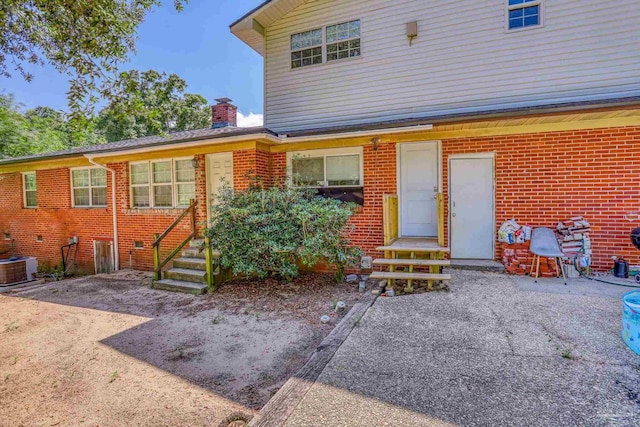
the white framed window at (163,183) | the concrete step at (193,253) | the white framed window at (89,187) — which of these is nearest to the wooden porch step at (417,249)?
the concrete step at (193,253)

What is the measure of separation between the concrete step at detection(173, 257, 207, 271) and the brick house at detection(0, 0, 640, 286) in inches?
54.9

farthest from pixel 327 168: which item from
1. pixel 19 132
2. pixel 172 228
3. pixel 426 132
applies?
pixel 19 132

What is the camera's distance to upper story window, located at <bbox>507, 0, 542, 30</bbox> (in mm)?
6902

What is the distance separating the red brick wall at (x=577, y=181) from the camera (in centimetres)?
575

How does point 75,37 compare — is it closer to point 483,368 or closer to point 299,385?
point 299,385

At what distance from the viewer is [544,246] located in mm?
5711

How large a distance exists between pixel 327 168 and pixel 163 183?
455 cm

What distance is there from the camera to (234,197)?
6723mm

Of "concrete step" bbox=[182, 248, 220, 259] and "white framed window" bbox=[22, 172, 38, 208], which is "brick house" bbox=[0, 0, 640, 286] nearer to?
"concrete step" bbox=[182, 248, 220, 259]

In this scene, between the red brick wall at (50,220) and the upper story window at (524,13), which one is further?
the red brick wall at (50,220)

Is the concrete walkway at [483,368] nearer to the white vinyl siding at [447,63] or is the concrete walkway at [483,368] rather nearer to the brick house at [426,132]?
the brick house at [426,132]

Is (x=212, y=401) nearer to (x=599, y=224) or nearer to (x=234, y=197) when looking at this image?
(x=234, y=197)

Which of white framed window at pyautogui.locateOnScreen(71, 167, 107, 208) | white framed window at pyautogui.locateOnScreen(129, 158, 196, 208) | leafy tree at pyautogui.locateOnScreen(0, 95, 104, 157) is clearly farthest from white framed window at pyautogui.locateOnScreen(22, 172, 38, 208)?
white framed window at pyautogui.locateOnScreen(129, 158, 196, 208)

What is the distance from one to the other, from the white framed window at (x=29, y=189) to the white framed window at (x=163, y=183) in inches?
192
